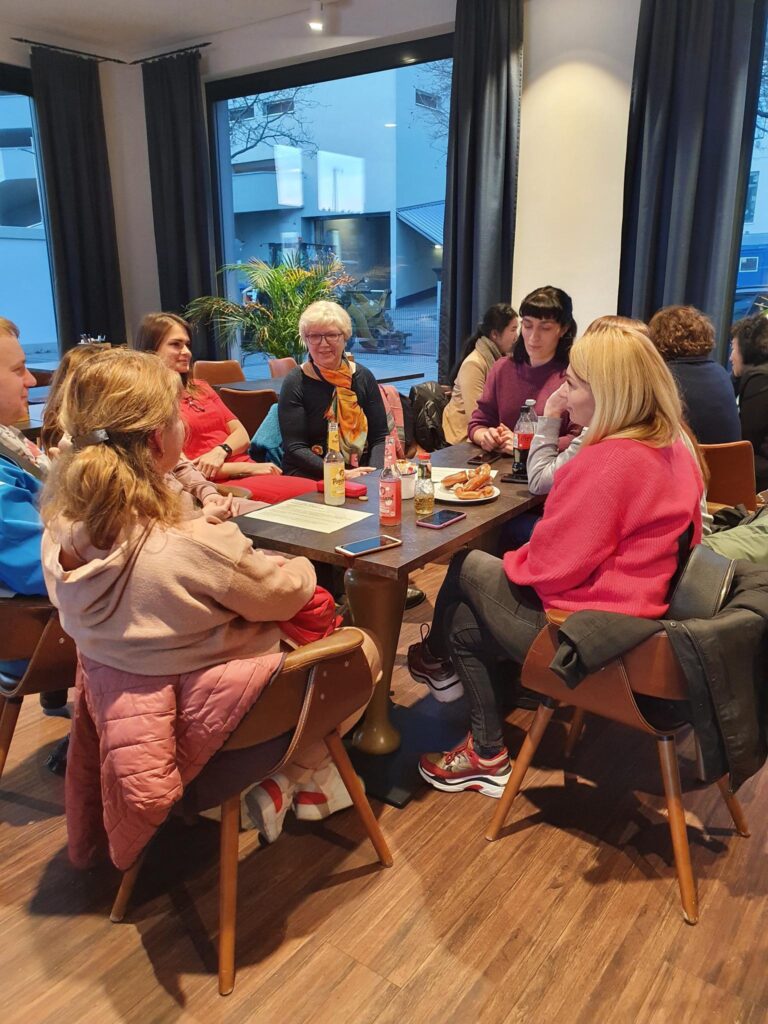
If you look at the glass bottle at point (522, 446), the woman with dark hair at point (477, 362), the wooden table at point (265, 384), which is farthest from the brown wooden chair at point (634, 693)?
the wooden table at point (265, 384)

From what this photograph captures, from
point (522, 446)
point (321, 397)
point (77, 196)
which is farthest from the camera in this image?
point (77, 196)

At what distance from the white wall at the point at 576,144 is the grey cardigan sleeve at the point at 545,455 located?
232cm

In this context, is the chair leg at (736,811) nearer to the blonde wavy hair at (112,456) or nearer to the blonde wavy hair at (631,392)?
the blonde wavy hair at (631,392)

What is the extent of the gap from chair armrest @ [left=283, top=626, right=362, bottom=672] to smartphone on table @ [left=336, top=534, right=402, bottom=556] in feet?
0.83

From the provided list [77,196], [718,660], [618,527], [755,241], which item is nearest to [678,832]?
[718,660]

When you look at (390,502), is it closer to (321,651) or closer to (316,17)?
(321,651)

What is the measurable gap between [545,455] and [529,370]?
2.48 ft

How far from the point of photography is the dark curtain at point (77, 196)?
5.51 m

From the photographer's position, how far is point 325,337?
2.82 meters

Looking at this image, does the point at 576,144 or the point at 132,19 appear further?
the point at 132,19

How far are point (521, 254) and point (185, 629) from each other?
3798mm

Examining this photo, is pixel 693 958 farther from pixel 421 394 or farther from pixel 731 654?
A: pixel 421 394

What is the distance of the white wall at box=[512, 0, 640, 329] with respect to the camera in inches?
157

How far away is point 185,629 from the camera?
4.36ft
